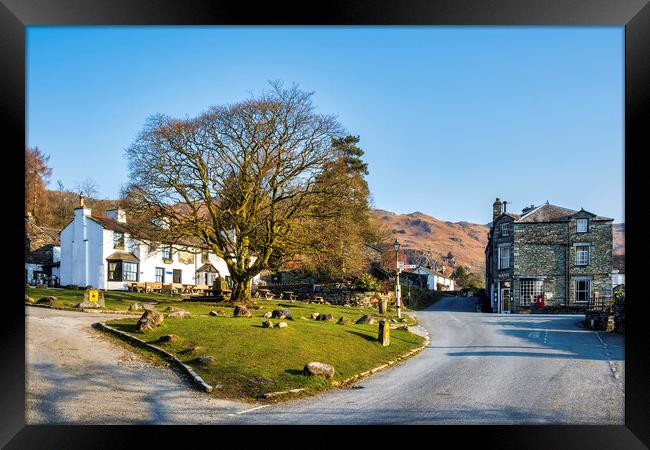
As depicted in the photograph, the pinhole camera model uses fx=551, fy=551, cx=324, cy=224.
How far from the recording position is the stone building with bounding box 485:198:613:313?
23234 millimetres

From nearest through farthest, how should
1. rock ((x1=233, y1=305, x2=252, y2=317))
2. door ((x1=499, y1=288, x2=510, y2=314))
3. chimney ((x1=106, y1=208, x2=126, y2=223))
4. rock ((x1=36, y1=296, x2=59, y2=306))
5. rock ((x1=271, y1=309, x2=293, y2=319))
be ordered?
rock ((x1=36, y1=296, x2=59, y2=306)) < rock ((x1=271, y1=309, x2=293, y2=319)) < rock ((x1=233, y1=305, x2=252, y2=317)) < chimney ((x1=106, y1=208, x2=126, y2=223)) < door ((x1=499, y1=288, x2=510, y2=314))

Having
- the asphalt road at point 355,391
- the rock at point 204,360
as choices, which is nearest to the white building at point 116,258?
the asphalt road at point 355,391

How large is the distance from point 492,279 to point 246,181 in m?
15.7

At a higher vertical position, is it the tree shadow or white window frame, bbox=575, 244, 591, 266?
white window frame, bbox=575, 244, 591, 266

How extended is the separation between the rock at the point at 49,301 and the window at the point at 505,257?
19.6 m

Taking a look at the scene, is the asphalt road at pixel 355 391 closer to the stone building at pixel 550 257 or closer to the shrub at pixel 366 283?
the shrub at pixel 366 283

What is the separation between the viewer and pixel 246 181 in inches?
603

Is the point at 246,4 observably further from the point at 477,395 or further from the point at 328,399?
the point at 477,395

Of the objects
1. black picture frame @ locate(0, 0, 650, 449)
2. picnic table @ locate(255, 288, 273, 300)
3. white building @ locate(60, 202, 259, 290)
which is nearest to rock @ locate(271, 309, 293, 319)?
picnic table @ locate(255, 288, 273, 300)

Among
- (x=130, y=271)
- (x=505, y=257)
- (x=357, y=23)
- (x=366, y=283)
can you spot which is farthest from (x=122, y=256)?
(x=505, y=257)

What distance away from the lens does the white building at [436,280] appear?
58.0ft

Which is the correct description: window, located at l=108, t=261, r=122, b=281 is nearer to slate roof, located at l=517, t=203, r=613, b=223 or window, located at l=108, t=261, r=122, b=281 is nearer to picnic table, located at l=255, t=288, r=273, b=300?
picnic table, located at l=255, t=288, r=273, b=300

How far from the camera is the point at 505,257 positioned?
84.6ft

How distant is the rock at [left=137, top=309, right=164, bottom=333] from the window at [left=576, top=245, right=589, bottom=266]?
61.4 ft
